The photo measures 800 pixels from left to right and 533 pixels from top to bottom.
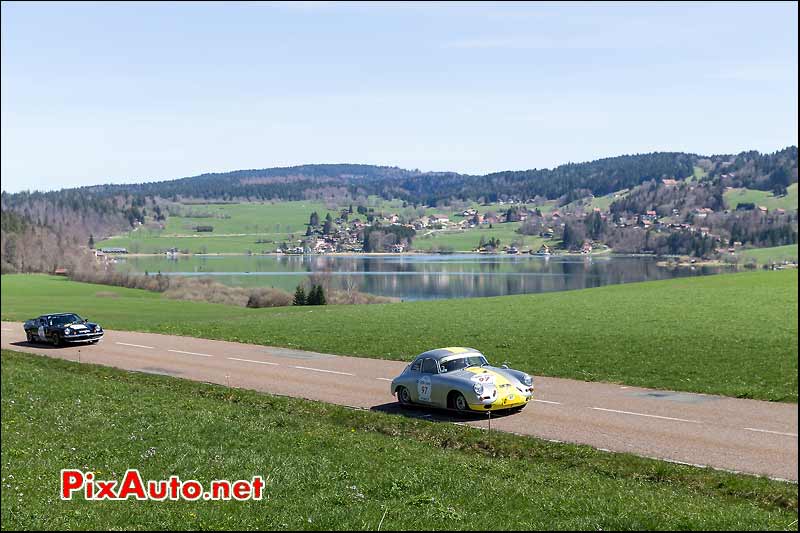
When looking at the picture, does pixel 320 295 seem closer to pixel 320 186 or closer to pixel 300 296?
pixel 300 296

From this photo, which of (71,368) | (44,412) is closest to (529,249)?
(44,412)

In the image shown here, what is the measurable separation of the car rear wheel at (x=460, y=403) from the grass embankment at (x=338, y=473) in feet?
2.81

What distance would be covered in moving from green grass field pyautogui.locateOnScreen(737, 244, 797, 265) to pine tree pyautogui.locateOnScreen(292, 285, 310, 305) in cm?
7813

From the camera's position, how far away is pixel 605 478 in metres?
17.8

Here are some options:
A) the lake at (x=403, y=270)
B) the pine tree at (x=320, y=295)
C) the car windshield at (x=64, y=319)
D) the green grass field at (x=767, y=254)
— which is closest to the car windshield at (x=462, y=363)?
the lake at (x=403, y=270)

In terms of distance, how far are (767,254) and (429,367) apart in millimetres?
85377

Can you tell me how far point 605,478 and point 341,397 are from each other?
11.8m

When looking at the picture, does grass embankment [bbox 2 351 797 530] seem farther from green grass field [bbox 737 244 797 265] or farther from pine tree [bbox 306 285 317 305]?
green grass field [bbox 737 244 797 265]

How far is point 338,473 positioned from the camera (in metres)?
16.7

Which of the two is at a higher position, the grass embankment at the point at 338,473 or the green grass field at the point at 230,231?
the green grass field at the point at 230,231

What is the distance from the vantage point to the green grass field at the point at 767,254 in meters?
88.4

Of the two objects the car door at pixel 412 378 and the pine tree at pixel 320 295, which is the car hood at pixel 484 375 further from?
the pine tree at pixel 320 295

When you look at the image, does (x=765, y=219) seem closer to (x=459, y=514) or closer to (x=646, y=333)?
(x=646, y=333)

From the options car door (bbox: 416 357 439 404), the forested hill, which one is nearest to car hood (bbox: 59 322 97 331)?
the forested hill
